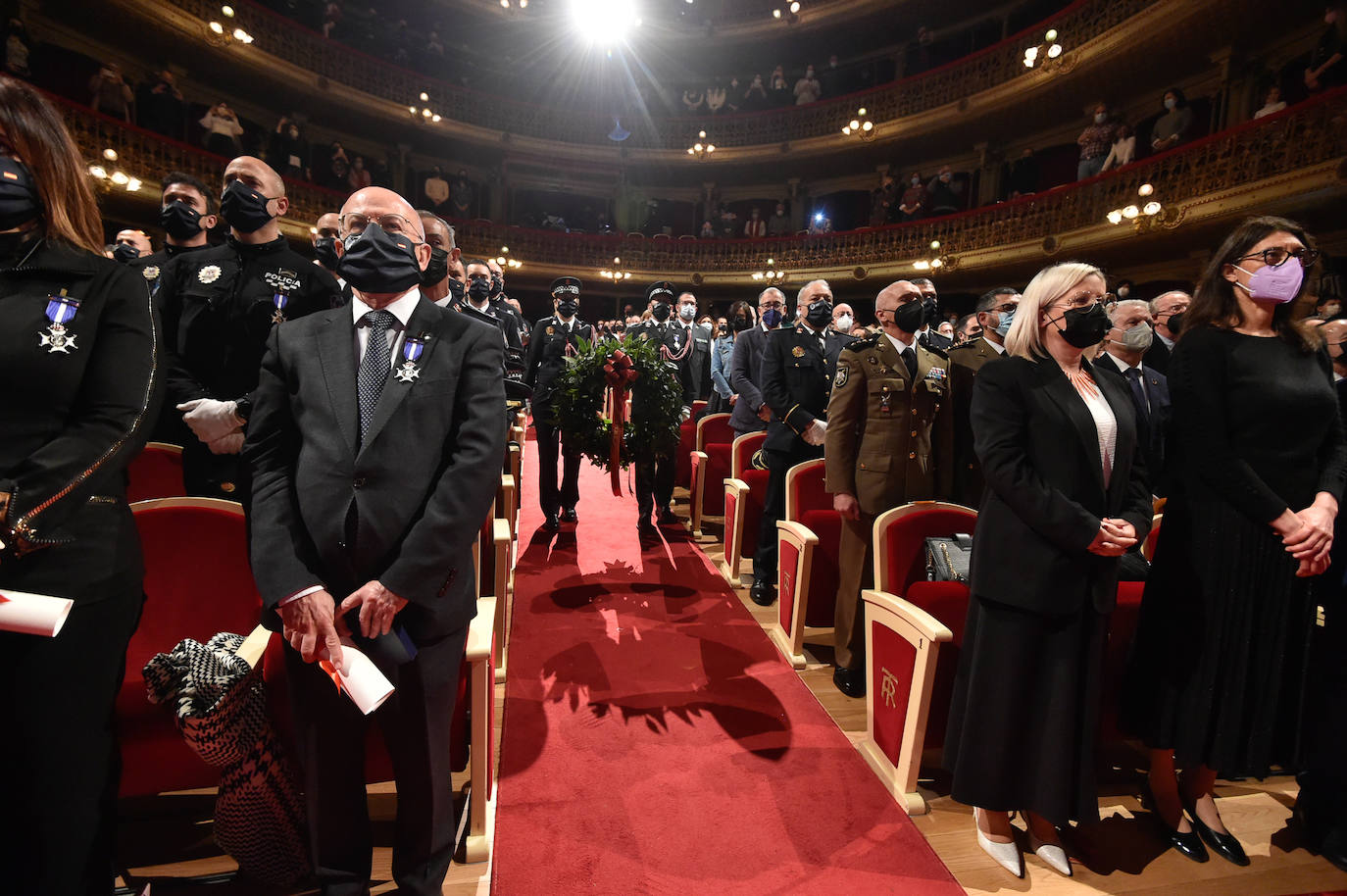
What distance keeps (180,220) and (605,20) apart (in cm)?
1674

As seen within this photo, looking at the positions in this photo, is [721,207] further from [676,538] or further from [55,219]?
[55,219]

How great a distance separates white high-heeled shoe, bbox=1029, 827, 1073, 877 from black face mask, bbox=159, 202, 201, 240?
342cm

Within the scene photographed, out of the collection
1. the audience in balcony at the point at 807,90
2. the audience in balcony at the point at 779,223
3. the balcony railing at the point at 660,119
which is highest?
the audience in balcony at the point at 807,90

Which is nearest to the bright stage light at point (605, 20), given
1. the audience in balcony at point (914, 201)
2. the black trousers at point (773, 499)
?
the audience in balcony at point (914, 201)

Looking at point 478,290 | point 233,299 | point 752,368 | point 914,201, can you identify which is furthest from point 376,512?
point 914,201

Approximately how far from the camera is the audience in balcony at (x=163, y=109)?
9.86 metres

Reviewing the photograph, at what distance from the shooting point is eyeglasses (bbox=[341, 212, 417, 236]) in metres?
1.36

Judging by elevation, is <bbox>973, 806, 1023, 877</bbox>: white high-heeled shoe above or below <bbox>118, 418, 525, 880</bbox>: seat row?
below

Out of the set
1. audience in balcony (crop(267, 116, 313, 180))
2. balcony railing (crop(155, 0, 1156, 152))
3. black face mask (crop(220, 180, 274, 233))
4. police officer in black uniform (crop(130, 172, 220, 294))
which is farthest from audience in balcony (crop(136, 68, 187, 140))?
black face mask (crop(220, 180, 274, 233))

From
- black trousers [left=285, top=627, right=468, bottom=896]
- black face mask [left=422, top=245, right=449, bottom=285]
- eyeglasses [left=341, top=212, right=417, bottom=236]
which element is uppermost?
black face mask [left=422, top=245, right=449, bottom=285]

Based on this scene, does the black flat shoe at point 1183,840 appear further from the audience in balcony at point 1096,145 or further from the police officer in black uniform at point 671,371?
the audience in balcony at point 1096,145

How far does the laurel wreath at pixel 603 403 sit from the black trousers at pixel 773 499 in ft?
2.03

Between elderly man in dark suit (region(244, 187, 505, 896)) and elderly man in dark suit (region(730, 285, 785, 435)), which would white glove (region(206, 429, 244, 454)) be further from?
elderly man in dark suit (region(730, 285, 785, 435))

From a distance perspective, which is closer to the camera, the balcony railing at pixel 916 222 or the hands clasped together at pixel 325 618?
the hands clasped together at pixel 325 618
